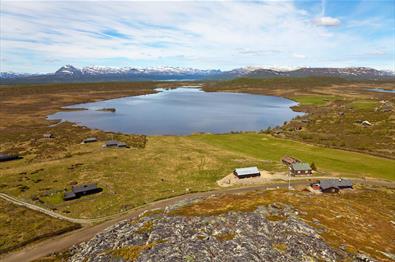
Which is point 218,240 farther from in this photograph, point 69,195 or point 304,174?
point 304,174

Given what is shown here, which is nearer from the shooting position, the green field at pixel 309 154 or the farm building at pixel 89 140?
the green field at pixel 309 154

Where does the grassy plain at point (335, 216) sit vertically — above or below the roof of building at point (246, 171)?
above

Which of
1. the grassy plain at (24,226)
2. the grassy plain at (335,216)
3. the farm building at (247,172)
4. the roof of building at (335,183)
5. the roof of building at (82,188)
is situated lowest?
the grassy plain at (24,226)

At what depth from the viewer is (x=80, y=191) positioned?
78625mm

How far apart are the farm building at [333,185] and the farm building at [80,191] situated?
58102 mm

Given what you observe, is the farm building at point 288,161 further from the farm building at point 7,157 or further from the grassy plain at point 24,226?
the farm building at point 7,157

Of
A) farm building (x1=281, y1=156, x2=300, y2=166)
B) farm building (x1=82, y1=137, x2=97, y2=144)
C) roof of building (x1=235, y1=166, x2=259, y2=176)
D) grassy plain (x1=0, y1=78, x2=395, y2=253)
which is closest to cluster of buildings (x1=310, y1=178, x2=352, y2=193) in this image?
grassy plain (x1=0, y1=78, x2=395, y2=253)

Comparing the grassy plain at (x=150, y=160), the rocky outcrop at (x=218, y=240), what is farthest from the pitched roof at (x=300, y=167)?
the rocky outcrop at (x=218, y=240)

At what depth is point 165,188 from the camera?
83750mm

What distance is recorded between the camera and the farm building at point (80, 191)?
77.2 m

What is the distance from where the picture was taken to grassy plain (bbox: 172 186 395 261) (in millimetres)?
38928

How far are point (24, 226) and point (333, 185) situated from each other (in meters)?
71.3

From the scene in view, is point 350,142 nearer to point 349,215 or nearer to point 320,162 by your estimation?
point 320,162

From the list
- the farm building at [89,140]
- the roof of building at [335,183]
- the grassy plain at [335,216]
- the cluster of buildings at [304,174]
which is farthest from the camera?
the farm building at [89,140]
